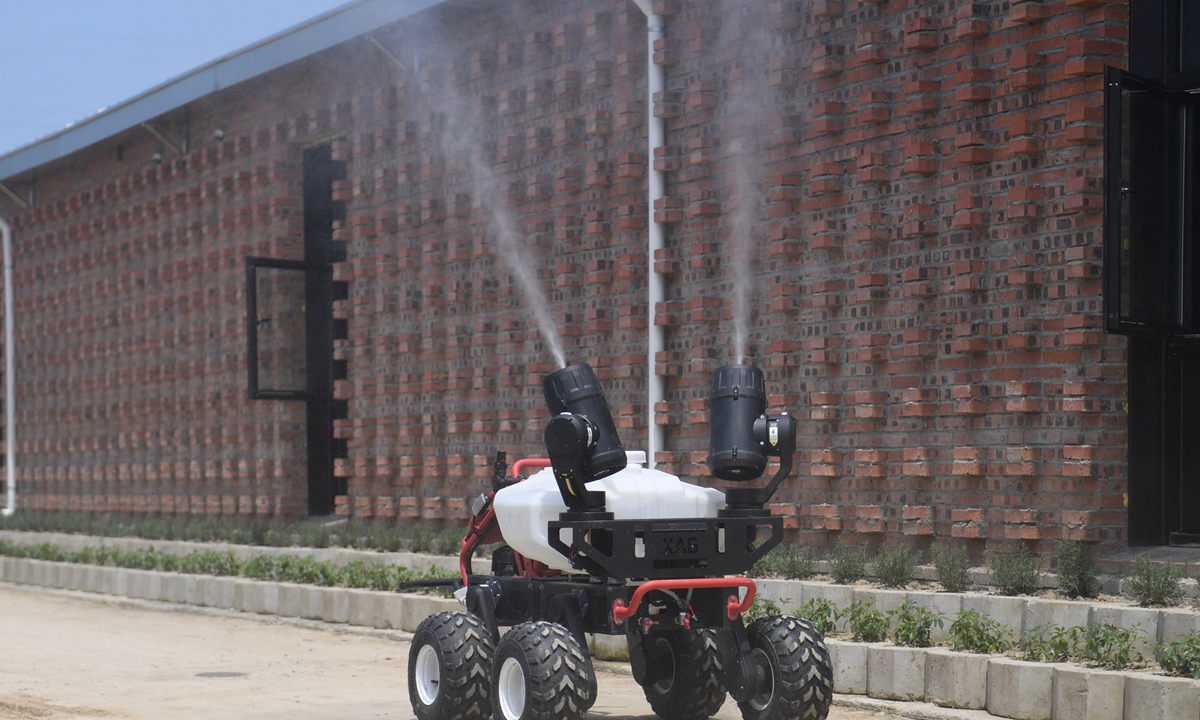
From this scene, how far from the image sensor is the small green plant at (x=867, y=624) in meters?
9.46

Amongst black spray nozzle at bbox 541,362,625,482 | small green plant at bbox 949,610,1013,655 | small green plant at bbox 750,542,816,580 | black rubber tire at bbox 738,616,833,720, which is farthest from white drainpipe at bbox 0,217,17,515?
black rubber tire at bbox 738,616,833,720

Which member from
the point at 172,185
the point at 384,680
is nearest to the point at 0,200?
the point at 172,185

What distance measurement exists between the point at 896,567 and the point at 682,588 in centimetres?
370

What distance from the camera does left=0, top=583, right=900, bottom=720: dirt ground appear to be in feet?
29.5

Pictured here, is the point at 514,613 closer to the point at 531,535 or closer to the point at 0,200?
the point at 531,535

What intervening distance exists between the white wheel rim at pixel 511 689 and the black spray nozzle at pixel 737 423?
4.46ft

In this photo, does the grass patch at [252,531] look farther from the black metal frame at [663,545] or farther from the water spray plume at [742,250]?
the black metal frame at [663,545]

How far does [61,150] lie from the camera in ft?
79.9

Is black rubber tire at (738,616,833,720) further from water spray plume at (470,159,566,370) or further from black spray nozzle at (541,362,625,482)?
water spray plume at (470,159,566,370)

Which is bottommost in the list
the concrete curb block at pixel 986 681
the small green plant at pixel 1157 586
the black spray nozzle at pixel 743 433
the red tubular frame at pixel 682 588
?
the concrete curb block at pixel 986 681

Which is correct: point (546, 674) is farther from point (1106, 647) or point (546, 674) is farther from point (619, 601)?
point (1106, 647)

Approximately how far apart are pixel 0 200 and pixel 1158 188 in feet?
75.2

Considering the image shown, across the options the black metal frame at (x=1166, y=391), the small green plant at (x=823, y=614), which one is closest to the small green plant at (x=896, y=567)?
the small green plant at (x=823, y=614)

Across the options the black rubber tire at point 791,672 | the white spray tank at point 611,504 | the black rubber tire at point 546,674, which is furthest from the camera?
the white spray tank at point 611,504
